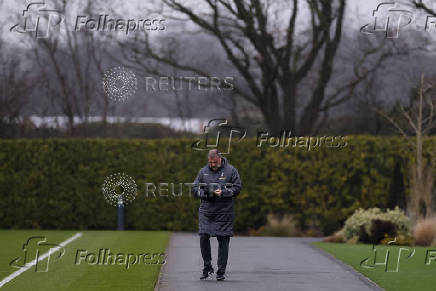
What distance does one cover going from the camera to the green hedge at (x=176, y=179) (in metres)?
24.1

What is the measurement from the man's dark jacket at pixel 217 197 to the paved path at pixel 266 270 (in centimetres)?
78

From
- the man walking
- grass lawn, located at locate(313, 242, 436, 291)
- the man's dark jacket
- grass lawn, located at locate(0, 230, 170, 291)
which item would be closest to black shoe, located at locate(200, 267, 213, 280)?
the man walking

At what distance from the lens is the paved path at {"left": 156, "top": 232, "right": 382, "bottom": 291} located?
461 inches

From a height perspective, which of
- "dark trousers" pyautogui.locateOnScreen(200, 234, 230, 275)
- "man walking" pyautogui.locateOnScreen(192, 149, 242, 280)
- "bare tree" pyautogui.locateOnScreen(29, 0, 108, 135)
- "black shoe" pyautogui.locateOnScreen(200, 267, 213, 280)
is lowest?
"black shoe" pyautogui.locateOnScreen(200, 267, 213, 280)

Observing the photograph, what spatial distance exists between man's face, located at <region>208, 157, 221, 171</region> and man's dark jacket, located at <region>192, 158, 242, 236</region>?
7cm

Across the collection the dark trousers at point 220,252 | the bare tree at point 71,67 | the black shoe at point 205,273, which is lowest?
the black shoe at point 205,273

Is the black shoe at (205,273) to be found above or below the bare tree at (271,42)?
below

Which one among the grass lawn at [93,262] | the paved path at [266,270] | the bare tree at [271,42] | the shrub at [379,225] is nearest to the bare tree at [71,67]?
the bare tree at [271,42]

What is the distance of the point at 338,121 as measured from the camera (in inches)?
1465

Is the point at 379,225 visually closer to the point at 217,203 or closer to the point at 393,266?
the point at 393,266

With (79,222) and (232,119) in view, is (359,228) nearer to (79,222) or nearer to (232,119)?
(79,222)

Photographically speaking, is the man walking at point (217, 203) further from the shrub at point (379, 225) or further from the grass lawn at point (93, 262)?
the shrub at point (379, 225)

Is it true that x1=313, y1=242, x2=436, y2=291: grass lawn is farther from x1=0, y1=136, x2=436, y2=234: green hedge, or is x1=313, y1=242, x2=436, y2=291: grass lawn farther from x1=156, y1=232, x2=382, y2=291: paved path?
x1=0, y1=136, x2=436, y2=234: green hedge

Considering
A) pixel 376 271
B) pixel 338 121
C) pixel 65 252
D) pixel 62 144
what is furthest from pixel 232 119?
pixel 376 271
